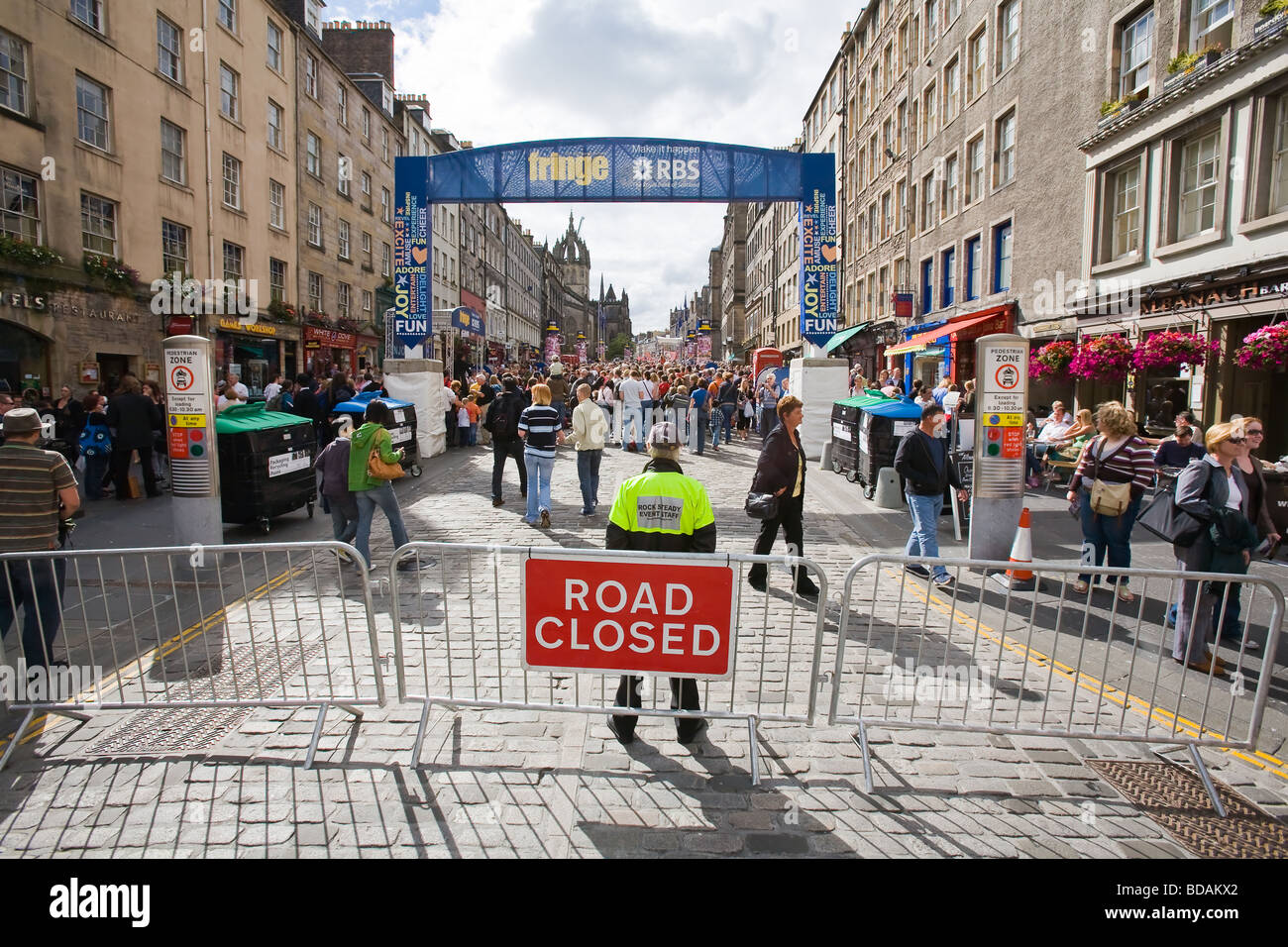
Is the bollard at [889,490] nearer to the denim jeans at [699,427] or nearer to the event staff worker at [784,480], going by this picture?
the event staff worker at [784,480]

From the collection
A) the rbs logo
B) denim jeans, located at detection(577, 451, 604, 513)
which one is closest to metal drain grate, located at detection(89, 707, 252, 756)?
denim jeans, located at detection(577, 451, 604, 513)

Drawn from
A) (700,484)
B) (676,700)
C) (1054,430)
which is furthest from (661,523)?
(1054,430)

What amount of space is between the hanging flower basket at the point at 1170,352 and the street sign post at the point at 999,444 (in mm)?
6166

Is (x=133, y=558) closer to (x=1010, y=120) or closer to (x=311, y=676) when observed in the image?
(x=311, y=676)

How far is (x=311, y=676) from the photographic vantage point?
4879 mm

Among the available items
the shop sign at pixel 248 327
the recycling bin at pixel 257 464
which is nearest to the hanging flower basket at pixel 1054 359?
the recycling bin at pixel 257 464

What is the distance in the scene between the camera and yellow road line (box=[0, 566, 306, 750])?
4.15 meters

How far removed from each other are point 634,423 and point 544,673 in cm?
1317

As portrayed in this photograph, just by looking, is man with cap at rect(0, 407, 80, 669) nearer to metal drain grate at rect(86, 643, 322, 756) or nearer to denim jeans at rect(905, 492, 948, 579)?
metal drain grate at rect(86, 643, 322, 756)

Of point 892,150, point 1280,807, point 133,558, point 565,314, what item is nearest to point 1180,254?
point 1280,807

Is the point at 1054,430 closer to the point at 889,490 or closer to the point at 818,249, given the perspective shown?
the point at 889,490

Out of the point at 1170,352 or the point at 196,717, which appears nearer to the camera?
the point at 196,717

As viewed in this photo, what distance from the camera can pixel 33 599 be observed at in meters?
4.48
